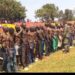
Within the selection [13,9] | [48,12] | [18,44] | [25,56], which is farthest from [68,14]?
[18,44]

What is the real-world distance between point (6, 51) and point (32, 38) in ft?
13.2

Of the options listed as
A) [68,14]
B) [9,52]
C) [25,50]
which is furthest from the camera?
[68,14]

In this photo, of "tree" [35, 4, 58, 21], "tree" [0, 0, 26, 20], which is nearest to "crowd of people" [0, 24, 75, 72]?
"tree" [0, 0, 26, 20]

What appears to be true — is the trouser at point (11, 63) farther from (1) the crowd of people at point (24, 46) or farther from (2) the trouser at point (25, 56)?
(2) the trouser at point (25, 56)

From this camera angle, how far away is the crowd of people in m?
11.3

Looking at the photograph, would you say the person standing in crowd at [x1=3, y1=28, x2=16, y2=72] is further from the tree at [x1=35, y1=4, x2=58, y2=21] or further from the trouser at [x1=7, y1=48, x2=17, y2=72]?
the tree at [x1=35, y1=4, x2=58, y2=21]

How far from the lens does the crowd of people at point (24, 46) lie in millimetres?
11336

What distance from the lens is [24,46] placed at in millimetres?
13609

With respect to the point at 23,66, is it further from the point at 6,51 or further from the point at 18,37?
the point at 6,51

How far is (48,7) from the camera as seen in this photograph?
7588 centimetres

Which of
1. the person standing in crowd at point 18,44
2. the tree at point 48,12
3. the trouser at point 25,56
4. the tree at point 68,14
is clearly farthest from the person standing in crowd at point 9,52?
the tree at point 68,14

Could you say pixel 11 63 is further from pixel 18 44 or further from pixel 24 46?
pixel 24 46

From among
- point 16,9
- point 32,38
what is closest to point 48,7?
point 16,9

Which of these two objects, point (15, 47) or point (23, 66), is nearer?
point (15, 47)
